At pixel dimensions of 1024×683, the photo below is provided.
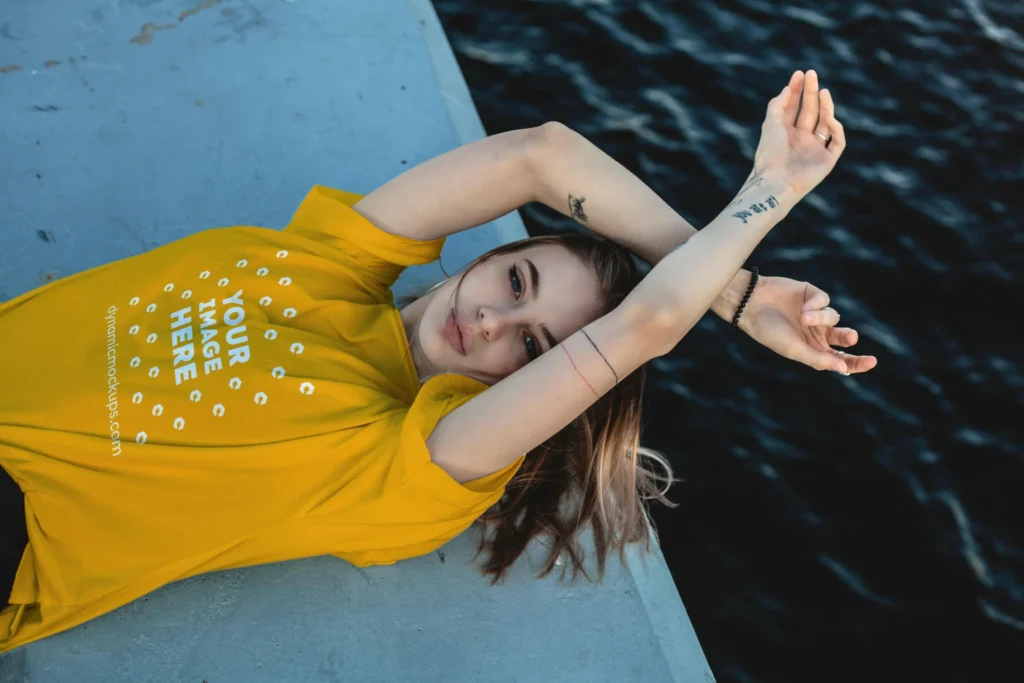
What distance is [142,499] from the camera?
2324 mm

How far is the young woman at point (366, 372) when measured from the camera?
2322 mm

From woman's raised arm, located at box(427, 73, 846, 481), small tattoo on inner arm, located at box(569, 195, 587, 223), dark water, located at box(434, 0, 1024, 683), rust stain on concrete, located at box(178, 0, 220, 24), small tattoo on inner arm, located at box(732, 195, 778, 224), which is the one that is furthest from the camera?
rust stain on concrete, located at box(178, 0, 220, 24)

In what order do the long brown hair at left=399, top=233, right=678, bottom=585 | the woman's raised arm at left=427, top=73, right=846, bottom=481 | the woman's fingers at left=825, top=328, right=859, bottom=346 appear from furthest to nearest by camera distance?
the long brown hair at left=399, top=233, right=678, bottom=585 → the woman's fingers at left=825, top=328, right=859, bottom=346 → the woman's raised arm at left=427, top=73, right=846, bottom=481

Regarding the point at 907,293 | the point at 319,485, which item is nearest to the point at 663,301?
the point at 319,485

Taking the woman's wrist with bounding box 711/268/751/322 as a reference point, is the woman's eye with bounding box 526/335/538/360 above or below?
below

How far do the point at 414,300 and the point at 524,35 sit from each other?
314 centimetres

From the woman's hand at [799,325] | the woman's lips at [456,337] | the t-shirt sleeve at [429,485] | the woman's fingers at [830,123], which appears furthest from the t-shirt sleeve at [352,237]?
the woman's fingers at [830,123]


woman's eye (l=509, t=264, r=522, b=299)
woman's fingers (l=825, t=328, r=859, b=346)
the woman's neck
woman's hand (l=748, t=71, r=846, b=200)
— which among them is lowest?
the woman's neck

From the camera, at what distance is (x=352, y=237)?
2828mm

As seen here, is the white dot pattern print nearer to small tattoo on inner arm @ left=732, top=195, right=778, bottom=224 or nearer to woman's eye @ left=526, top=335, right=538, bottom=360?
woman's eye @ left=526, top=335, right=538, bottom=360

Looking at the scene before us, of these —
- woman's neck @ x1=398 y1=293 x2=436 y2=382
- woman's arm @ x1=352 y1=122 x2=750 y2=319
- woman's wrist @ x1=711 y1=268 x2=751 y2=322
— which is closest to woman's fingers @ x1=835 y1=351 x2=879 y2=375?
woman's wrist @ x1=711 y1=268 x2=751 y2=322

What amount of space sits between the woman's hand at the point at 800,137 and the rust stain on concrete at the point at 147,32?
263cm

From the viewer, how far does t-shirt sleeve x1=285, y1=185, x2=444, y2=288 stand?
9.28 feet

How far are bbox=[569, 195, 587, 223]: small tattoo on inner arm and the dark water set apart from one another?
168 cm
